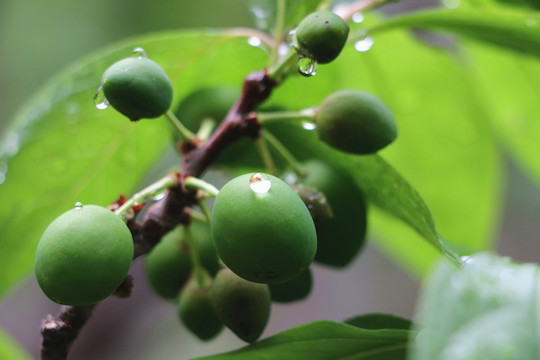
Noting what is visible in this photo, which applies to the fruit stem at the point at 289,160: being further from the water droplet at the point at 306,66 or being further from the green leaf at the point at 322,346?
the green leaf at the point at 322,346

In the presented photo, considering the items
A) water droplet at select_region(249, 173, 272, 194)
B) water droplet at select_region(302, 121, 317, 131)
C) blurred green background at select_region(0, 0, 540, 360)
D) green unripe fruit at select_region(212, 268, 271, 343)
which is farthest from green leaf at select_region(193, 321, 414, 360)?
blurred green background at select_region(0, 0, 540, 360)

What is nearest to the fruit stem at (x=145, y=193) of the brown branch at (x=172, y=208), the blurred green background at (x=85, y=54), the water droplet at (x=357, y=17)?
the brown branch at (x=172, y=208)

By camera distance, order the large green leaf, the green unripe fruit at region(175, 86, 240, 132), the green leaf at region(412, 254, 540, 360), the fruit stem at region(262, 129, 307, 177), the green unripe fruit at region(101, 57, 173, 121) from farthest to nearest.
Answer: the large green leaf < the green unripe fruit at region(175, 86, 240, 132) < the fruit stem at region(262, 129, 307, 177) < the green unripe fruit at region(101, 57, 173, 121) < the green leaf at region(412, 254, 540, 360)

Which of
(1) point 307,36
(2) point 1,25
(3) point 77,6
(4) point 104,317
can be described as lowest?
(1) point 307,36

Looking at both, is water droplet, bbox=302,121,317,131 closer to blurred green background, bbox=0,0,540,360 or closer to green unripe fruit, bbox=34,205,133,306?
green unripe fruit, bbox=34,205,133,306

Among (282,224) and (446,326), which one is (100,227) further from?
(446,326)

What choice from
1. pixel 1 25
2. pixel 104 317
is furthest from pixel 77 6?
pixel 104 317
